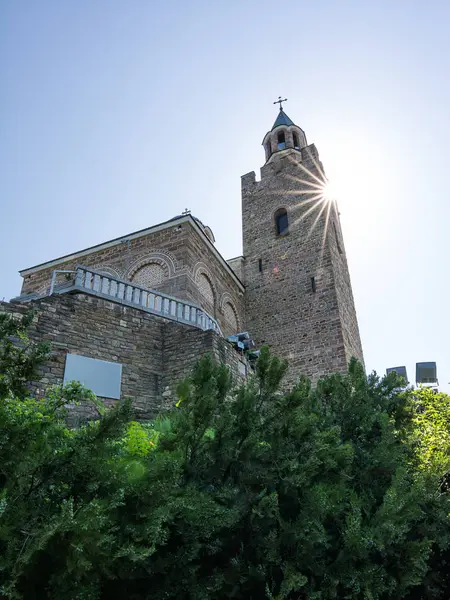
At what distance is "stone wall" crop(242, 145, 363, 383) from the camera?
15071 mm

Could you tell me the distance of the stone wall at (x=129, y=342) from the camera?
8.60 metres

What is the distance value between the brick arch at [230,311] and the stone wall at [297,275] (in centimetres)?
62

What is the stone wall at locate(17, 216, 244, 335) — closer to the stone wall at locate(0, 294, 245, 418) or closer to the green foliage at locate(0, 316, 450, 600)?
the stone wall at locate(0, 294, 245, 418)

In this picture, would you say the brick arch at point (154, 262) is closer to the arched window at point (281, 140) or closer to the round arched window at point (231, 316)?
the round arched window at point (231, 316)

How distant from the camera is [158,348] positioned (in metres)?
10.1

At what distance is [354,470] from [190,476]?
73.7 inches

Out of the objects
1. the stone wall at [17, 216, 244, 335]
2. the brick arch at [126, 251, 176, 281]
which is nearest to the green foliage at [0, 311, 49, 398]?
the stone wall at [17, 216, 244, 335]

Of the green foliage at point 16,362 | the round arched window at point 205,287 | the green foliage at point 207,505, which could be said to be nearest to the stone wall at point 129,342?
Answer: the green foliage at point 16,362

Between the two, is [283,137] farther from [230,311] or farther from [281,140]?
[230,311]

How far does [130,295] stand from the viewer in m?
10.4

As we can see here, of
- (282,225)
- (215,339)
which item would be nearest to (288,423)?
(215,339)

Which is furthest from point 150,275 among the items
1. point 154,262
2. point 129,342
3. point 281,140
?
point 281,140

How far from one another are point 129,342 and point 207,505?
6.64 metres

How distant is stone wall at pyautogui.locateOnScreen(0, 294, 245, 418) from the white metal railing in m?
0.28
